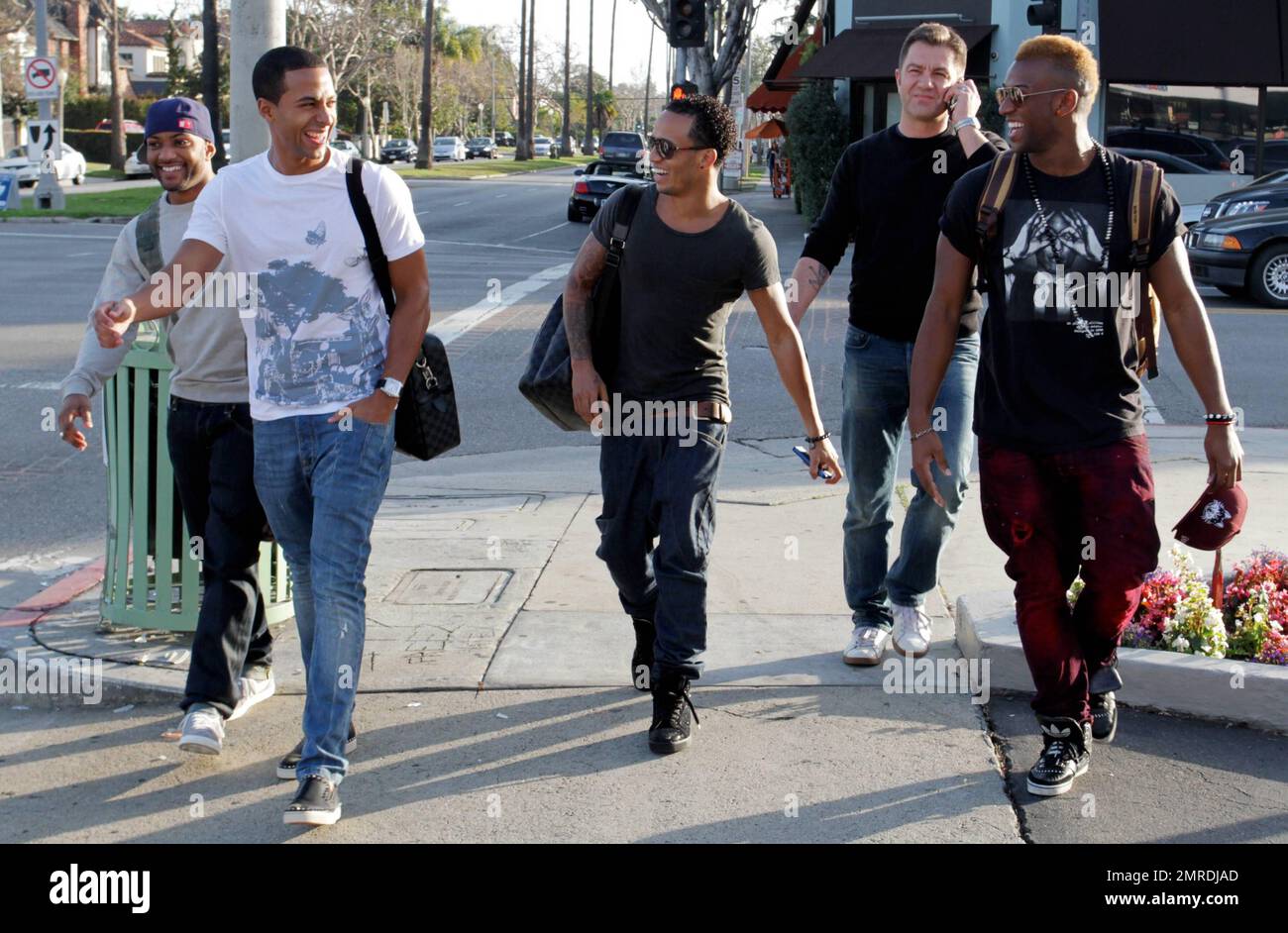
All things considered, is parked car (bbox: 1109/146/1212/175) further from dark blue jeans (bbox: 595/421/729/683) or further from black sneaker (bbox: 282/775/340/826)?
black sneaker (bbox: 282/775/340/826)

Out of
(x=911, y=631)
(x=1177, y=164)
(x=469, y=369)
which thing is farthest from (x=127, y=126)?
(x=911, y=631)

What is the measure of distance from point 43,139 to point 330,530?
90.0 ft

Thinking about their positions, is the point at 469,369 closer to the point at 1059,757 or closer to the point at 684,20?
the point at 684,20

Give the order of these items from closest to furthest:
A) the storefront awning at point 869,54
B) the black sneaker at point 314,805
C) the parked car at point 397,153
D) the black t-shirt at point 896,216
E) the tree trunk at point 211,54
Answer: the black sneaker at point 314,805
the black t-shirt at point 896,216
the storefront awning at point 869,54
the tree trunk at point 211,54
the parked car at point 397,153

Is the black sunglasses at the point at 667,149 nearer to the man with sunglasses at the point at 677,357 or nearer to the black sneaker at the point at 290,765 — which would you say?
the man with sunglasses at the point at 677,357

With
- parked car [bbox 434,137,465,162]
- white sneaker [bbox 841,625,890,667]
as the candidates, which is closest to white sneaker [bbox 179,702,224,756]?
white sneaker [bbox 841,625,890,667]

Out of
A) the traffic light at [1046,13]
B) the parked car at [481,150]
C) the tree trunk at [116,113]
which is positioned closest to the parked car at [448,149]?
the parked car at [481,150]

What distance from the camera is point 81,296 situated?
1585 centimetres

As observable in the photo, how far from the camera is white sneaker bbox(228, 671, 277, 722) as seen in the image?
467 cm

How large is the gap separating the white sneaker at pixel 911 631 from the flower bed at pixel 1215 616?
658 millimetres

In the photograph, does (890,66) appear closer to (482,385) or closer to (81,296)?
Result: (81,296)

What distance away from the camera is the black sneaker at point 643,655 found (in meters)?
4.75

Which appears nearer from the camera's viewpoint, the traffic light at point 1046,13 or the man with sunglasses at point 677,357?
the man with sunglasses at point 677,357

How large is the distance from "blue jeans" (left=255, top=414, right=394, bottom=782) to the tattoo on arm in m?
0.71
